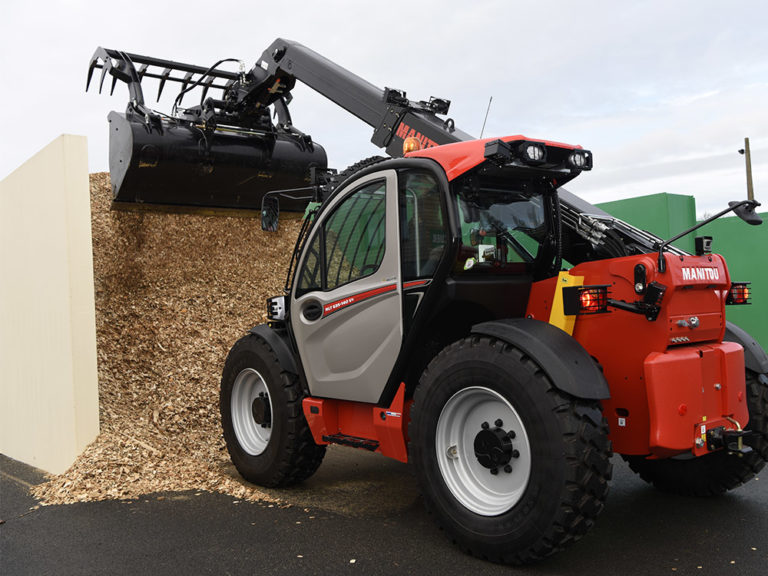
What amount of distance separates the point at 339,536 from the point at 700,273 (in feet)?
8.24

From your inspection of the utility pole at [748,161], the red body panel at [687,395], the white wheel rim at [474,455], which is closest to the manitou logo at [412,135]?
the white wheel rim at [474,455]

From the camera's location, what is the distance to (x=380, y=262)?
436 cm

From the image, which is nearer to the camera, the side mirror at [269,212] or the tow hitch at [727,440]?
the tow hitch at [727,440]

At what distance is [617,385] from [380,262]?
154 cm

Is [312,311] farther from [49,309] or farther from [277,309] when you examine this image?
[49,309]

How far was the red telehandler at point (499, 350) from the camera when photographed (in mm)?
3514

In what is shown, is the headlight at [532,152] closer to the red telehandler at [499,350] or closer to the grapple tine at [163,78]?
the red telehandler at [499,350]

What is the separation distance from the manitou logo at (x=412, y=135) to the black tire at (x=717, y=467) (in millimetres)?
2683

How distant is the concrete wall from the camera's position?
576cm

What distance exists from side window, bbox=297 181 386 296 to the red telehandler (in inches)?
0.6

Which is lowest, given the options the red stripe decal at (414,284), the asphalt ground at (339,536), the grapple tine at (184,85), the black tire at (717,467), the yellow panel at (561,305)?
the asphalt ground at (339,536)

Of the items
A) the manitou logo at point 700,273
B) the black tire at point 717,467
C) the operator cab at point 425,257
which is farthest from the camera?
the black tire at point 717,467

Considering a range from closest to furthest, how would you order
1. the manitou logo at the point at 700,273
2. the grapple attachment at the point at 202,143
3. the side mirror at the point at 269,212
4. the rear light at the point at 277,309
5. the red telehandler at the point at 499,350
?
the red telehandler at the point at 499,350 → the manitou logo at the point at 700,273 → the side mirror at the point at 269,212 → the rear light at the point at 277,309 → the grapple attachment at the point at 202,143

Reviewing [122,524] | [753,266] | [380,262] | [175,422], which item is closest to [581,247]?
[380,262]
